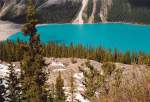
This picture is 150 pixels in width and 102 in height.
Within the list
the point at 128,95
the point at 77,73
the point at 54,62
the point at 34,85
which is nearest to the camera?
the point at 128,95

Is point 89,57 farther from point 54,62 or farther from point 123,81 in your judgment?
point 123,81

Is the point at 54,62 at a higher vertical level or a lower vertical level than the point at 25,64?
lower

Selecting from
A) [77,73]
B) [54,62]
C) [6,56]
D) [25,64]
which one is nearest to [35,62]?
[25,64]

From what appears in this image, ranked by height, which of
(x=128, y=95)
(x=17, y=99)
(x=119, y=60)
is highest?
(x=128, y=95)

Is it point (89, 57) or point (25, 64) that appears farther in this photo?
point (89, 57)

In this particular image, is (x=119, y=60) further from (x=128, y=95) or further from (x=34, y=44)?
(x=128, y=95)

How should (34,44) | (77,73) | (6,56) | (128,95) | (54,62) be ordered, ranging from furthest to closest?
(6,56), (54,62), (77,73), (34,44), (128,95)

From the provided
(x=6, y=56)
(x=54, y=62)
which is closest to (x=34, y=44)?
(x=54, y=62)
